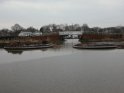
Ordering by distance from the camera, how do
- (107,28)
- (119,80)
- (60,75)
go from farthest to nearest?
(107,28) < (60,75) < (119,80)

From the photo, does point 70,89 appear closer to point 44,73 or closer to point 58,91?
point 58,91

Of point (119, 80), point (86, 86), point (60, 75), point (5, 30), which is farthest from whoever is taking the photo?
point (5, 30)

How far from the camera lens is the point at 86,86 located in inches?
341

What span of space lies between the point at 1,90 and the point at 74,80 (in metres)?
2.91

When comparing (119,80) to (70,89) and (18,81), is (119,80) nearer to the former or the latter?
(70,89)

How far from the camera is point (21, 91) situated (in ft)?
27.0

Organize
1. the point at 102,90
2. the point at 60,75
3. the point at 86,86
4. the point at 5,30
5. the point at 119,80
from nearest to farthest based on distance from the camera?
the point at 102,90, the point at 86,86, the point at 119,80, the point at 60,75, the point at 5,30

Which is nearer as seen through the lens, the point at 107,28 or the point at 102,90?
the point at 102,90

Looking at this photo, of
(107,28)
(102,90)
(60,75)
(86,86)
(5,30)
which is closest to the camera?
(102,90)

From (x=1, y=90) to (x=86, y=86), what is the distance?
3.04m

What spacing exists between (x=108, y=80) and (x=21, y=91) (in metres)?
3.48

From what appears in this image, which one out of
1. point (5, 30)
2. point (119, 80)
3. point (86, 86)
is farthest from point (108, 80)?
point (5, 30)

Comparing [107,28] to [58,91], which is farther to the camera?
[107,28]

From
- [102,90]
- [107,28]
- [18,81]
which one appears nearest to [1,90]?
[18,81]
